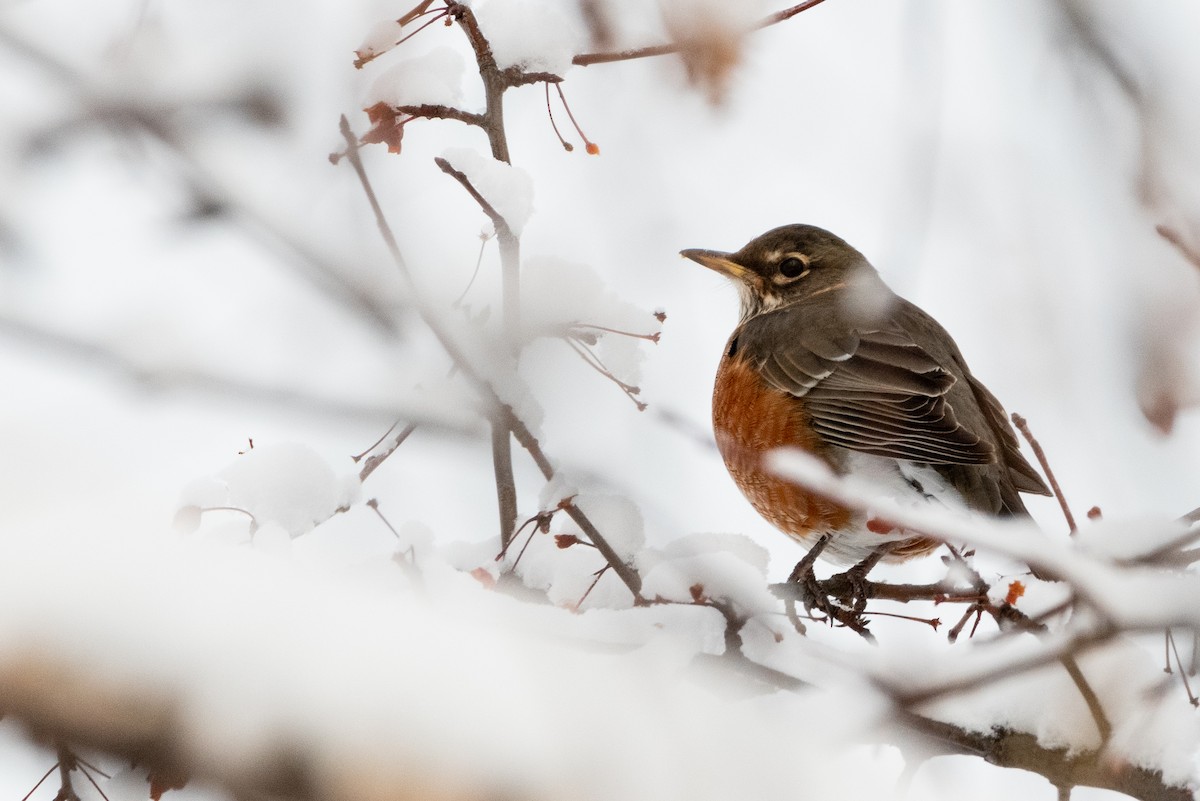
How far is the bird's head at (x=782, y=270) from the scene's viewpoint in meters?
4.80

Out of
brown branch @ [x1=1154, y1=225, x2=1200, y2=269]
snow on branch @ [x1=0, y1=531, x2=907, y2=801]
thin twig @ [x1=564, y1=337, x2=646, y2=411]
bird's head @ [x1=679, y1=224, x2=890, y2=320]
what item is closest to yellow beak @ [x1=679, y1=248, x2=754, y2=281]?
bird's head @ [x1=679, y1=224, x2=890, y2=320]

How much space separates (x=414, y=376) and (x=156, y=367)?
0.42 metres

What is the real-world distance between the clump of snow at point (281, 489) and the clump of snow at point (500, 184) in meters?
0.59

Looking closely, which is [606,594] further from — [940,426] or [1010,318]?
[940,426]

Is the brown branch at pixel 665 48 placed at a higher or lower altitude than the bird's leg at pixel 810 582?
higher

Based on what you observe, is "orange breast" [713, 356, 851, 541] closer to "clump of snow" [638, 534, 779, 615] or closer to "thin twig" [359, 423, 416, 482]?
"clump of snow" [638, 534, 779, 615]

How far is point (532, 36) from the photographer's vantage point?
227cm

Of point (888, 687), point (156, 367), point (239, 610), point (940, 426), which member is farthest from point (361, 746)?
point (940, 426)

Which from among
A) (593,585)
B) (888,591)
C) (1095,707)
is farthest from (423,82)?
(1095,707)

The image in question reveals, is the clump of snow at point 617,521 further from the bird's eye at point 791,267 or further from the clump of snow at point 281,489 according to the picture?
the bird's eye at point 791,267

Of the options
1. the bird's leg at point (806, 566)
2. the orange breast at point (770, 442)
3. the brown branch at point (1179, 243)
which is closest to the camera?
the brown branch at point (1179, 243)

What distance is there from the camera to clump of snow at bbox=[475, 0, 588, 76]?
88.7 inches

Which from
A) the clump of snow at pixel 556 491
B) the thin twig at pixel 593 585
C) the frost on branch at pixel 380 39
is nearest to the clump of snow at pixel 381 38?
the frost on branch at pixel 380 39

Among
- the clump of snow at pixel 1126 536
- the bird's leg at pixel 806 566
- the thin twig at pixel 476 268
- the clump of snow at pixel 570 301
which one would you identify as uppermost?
the thin twig at pixel 476 268
